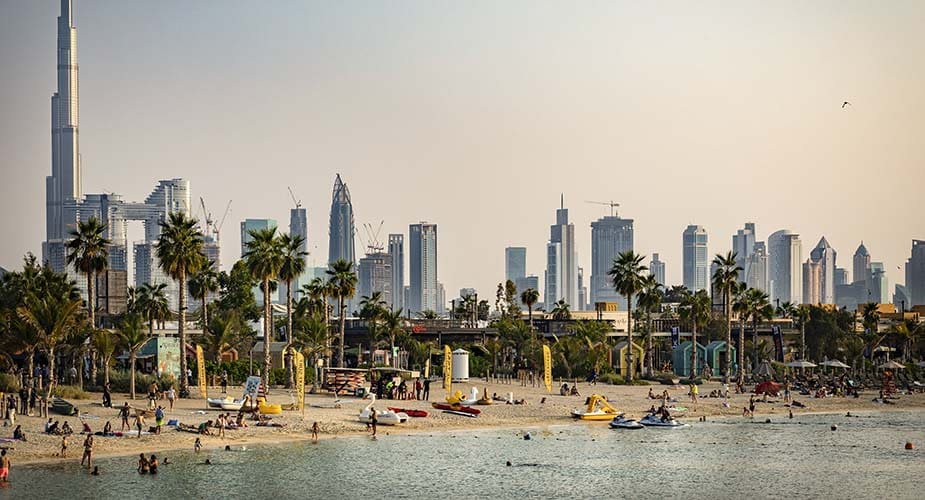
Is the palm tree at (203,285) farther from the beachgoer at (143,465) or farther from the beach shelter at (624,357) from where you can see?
the beachgoer at (143,465)

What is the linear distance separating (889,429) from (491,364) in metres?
49.8

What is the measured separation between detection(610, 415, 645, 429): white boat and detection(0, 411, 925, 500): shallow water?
0.84 m

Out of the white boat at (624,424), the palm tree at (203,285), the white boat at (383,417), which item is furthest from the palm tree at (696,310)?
the white boat at (383,417)

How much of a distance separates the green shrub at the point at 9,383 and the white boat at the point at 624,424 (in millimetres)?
37688

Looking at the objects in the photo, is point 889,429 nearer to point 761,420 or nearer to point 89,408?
point 761,420

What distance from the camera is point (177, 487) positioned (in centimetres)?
5262

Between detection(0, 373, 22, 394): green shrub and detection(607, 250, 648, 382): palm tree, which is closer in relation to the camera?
detection(0, 373, 22, 394): green shrub

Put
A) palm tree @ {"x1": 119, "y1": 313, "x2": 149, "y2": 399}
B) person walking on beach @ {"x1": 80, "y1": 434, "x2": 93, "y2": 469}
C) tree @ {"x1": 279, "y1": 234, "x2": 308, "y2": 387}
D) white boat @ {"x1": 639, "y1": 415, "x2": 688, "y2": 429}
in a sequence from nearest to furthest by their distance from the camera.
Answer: person walking on beach @ {"x1": 80, "y1": 434, "x2": 93, "y2": 469}
palm tree @ {"x1": 119, "y1": 313, "x2": 149, "y2": 399}
white boat @ {"x1": 639, "y1": 415, "x2": 688, "y2": 429}
tree @ {"x1": 279, "y1": 234, "x2": 308, "y2": 387}

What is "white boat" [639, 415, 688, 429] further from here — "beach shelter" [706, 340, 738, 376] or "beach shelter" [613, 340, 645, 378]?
"beach shelter" [706, 340, 738, 376]

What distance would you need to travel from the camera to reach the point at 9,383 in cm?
7562

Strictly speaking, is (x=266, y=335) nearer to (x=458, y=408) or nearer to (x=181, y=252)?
(x=181, y=252)

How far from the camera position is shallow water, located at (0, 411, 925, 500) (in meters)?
53.3

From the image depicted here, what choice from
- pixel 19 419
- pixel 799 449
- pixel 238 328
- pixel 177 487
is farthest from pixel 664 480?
pixel 238 328

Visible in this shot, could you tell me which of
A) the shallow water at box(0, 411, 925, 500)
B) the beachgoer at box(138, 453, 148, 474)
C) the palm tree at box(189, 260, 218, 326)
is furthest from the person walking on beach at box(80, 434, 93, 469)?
the palm tree at box(189, 260, 218, 326)
